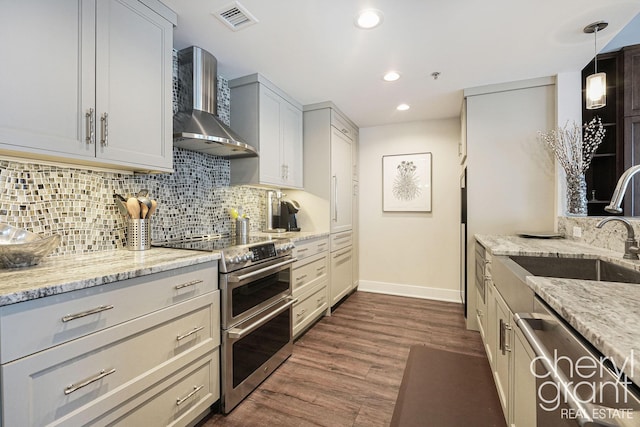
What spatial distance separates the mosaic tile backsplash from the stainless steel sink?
2351 millimetres

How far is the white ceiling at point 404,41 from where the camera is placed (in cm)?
165

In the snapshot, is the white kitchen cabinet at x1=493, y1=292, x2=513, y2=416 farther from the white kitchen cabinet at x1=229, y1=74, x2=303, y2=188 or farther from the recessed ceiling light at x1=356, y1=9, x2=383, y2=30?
the white kitchen cabinet at x1=229, y1=74, x2=303, y2=188

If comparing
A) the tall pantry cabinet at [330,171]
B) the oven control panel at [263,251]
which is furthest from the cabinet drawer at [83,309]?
the tall pantry cabinet at [330,171]

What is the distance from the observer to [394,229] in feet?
13.1

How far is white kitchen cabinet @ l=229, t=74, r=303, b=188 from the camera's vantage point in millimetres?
2520

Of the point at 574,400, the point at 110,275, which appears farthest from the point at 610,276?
the point at 110,275

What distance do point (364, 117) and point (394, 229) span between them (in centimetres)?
161

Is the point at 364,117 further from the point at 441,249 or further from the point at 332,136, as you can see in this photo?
the point at 441,249

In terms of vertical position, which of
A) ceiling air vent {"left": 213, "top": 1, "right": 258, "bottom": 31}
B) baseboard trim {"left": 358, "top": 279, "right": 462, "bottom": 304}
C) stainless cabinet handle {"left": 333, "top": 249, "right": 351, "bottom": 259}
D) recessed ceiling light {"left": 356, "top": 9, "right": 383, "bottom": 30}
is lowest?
baseboard trim {"left": 358, "top": 279, "right": 462, "bottom": 304}

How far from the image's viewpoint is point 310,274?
2.73m

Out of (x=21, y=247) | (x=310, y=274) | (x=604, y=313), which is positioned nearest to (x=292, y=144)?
(x=310, y=274)

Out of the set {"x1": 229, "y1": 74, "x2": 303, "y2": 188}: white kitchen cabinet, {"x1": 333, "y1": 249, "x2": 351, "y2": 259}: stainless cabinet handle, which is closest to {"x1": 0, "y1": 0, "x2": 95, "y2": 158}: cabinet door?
Result: {"x1": 229, "y1": 74, "x2": 303, "y2": 188}: white kitchen cabinet

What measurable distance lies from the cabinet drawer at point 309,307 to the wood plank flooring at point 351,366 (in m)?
0.14

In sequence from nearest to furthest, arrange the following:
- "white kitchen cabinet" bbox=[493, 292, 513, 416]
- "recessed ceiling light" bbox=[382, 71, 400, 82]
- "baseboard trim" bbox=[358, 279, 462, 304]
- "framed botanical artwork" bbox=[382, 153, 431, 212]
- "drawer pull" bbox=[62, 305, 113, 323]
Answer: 1. "drawer pull" bbox=[62, 305, 113, 323]
2. "white kitchen cabinet" bbox=[493, 292, 513, 416]
3. "recessed ceiling light" bbox=[382, 71, 400, 82]
4. "baseboard trim" bbox=[358, 279, 462, 304]
5. "framed botanical artwork" bbox=[382, 153, 431, 212]
